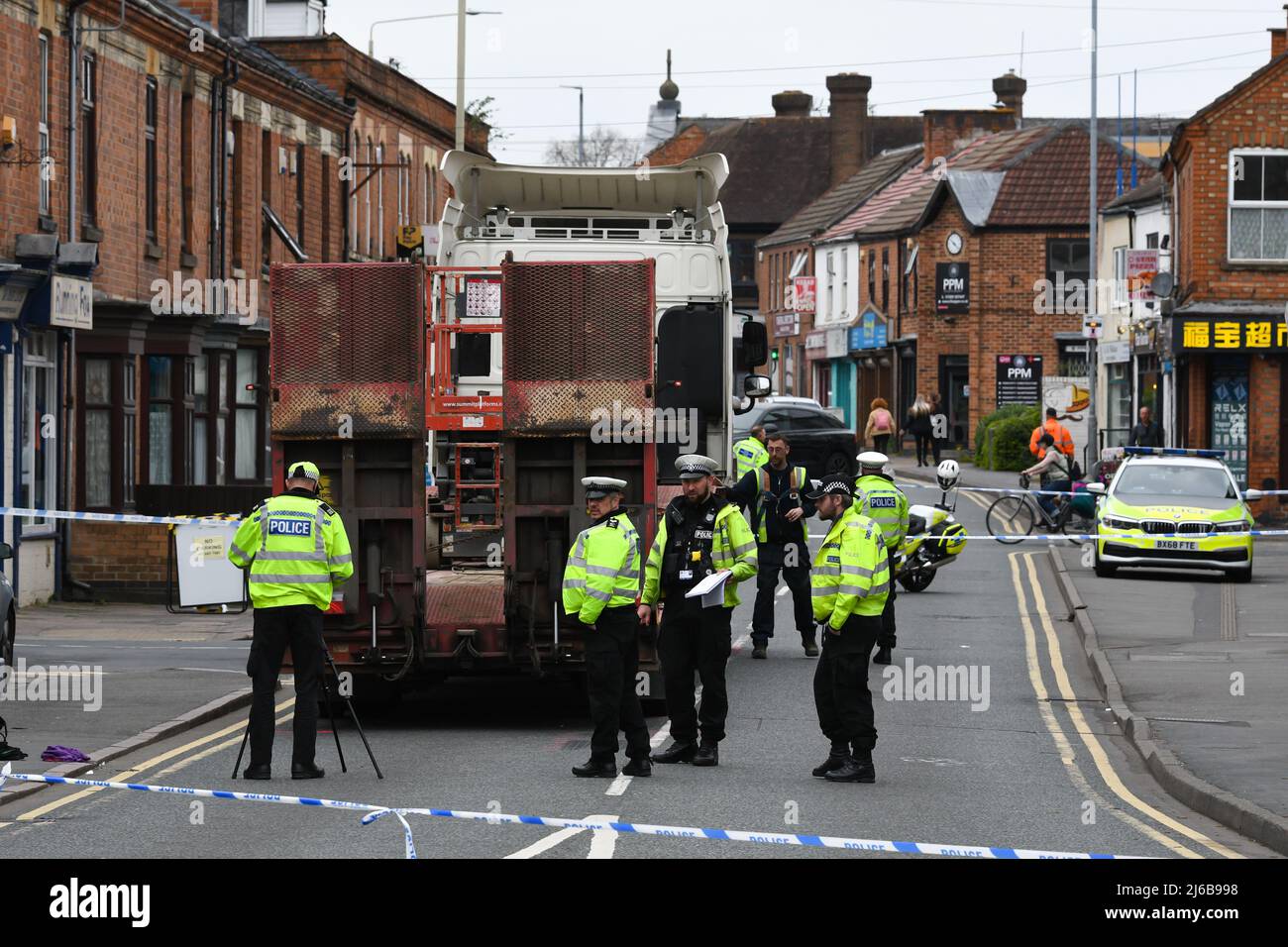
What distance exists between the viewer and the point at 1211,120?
3784 centimetres

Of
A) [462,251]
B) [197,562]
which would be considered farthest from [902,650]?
[197,562]

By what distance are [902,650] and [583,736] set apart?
597cm

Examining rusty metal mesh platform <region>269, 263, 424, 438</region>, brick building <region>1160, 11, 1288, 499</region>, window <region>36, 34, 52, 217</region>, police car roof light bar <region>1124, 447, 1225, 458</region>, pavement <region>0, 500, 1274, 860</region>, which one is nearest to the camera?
pavement <region>0, 500, 1274, 860</region>

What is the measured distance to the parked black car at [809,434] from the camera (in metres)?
38.8

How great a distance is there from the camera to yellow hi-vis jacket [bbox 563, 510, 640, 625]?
12.9 metres

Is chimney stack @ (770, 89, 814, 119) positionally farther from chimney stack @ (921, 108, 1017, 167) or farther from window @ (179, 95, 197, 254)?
window @ (179, 95, 197, 254)

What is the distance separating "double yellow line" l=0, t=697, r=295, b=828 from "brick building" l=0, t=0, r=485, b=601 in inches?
382

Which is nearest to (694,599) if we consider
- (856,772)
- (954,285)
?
(856,772)

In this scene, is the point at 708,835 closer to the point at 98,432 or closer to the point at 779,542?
the point at 779,542

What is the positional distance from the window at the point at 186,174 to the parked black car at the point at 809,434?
444 inches

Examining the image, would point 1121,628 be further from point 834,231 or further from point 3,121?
point 834,231

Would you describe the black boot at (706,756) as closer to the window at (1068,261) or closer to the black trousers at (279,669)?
the black trousers at (279,669)

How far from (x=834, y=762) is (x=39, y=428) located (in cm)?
1500

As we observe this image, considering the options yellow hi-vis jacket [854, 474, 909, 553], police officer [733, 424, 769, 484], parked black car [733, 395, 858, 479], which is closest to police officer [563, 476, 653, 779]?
yellow hi-vis jacket [854, 474, 909, 553]
